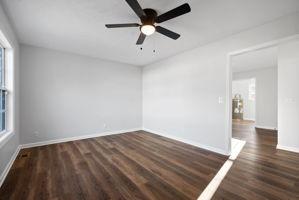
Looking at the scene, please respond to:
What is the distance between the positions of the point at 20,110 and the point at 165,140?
380cm

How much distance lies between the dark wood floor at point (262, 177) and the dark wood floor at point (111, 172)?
0.28m

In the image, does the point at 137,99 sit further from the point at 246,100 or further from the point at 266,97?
the point at 246,100

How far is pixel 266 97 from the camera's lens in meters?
5.86

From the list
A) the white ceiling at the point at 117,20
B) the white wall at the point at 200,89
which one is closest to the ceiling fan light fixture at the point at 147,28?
the white ceiling at the point at 117,20

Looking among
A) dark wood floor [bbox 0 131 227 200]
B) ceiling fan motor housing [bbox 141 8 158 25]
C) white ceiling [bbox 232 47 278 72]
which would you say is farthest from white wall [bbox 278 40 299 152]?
ceiling fan motor housing [bbox 141 8 158 25]

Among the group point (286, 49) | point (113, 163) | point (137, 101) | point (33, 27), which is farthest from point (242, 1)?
point (137, 101)

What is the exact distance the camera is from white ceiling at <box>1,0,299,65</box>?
202cm

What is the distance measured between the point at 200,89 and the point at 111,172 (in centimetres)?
274

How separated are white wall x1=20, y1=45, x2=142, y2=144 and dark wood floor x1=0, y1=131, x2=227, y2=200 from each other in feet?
2.04

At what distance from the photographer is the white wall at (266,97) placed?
5645 mm

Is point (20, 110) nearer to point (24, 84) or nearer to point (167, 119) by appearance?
point (24, 84)

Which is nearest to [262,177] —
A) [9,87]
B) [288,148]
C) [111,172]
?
[288,148]

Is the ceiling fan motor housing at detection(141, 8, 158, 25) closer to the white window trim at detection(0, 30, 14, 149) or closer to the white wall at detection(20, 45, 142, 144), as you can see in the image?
the white window trim at detection(0, 30, 14, 149)

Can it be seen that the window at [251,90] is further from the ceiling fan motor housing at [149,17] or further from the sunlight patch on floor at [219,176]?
the ceiling fan motor housing at [149,17]
